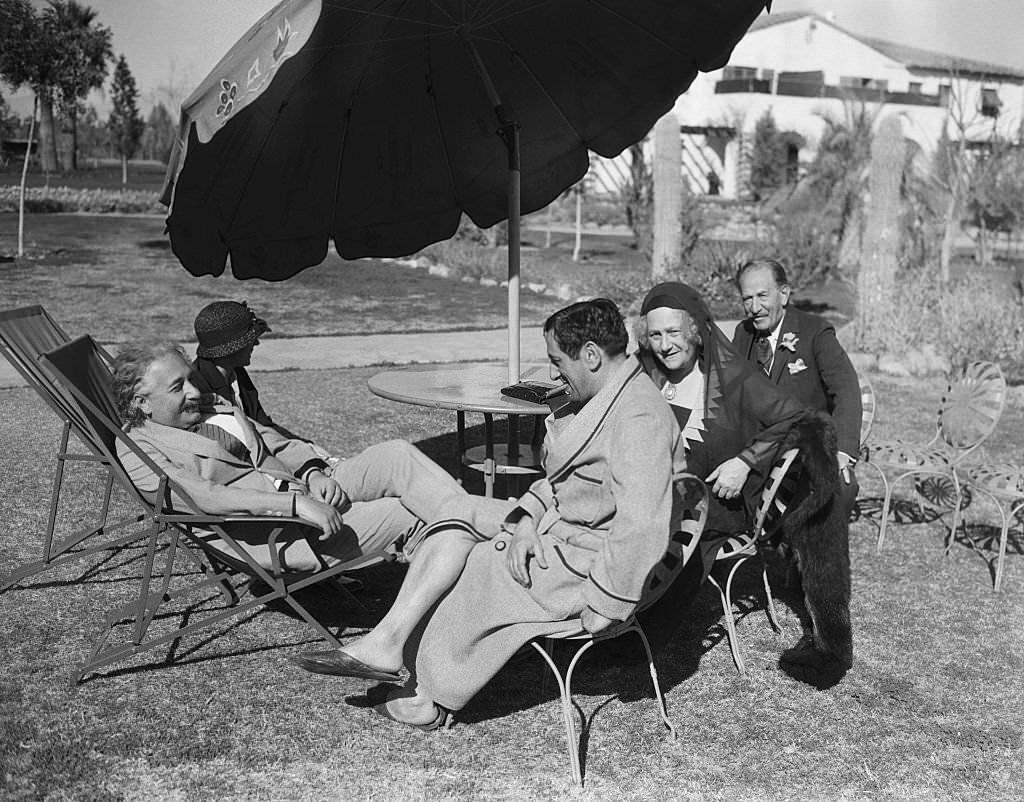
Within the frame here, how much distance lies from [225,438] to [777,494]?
1.98m

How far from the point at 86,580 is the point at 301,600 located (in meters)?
0.94

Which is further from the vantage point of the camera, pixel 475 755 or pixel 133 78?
pixel 133 78

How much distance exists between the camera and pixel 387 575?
4801 mm

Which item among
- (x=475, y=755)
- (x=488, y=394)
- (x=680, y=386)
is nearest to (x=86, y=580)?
(x=488, y=394)

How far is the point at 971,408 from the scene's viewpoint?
5.37 metres

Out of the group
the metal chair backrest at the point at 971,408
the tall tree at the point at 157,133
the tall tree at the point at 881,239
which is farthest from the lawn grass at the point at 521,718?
the tall tree at the point at 157,133

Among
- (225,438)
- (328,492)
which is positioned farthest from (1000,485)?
(225,438)

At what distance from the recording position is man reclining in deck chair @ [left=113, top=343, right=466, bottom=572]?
3637 mm

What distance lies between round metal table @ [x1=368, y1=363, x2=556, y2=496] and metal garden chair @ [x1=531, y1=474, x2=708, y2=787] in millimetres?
1039

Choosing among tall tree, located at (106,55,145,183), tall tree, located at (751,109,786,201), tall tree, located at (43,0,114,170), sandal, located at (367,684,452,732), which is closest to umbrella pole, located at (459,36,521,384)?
sandal, located at (367,684,452,732)

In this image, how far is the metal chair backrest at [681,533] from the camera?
10.8 feet

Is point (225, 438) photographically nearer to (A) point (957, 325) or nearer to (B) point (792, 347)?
(B) point (792, 347)

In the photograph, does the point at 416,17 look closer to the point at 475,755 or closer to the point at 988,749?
the point at 475,755

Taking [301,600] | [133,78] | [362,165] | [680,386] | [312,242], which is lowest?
[301,600]
